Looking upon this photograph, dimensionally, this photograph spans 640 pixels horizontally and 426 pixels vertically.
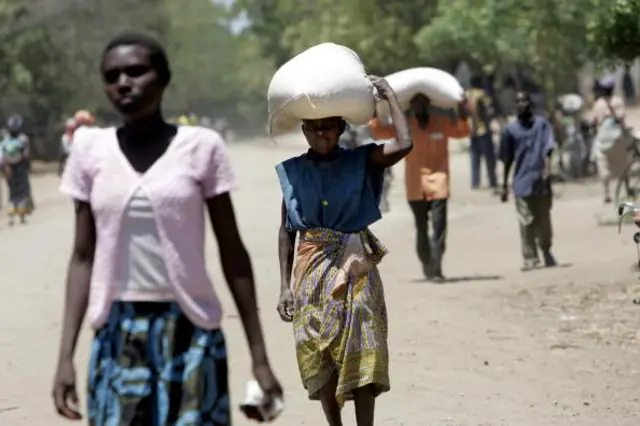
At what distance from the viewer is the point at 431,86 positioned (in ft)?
43.5

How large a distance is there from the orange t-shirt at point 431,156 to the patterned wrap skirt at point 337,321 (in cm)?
737

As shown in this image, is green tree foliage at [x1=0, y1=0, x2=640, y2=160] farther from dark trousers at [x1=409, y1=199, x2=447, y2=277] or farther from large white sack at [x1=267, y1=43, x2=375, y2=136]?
large white sack at [x1=267, y1=43, x2=375, y2=136]

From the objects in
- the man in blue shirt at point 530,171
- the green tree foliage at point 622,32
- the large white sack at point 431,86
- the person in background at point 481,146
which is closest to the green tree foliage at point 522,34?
the person in background at point 481,146

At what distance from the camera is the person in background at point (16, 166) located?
2598 centimetres

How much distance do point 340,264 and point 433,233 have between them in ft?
25.3

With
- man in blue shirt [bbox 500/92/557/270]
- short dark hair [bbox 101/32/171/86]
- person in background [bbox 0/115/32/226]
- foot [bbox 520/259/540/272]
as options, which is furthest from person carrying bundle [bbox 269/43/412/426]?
person in background [bbox 0/115/32/226]

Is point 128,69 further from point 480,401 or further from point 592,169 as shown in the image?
point 592,169

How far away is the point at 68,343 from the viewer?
4.75 meters

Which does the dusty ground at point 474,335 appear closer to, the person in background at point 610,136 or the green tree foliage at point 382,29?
the person in background at point 610,136

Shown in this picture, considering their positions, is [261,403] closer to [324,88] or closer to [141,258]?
[141,258]

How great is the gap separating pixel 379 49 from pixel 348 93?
1841 inches

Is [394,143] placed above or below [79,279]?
above

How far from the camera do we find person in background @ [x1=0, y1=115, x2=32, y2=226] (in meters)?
26.0

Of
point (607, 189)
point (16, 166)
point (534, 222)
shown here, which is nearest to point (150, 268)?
point (534, 222)
